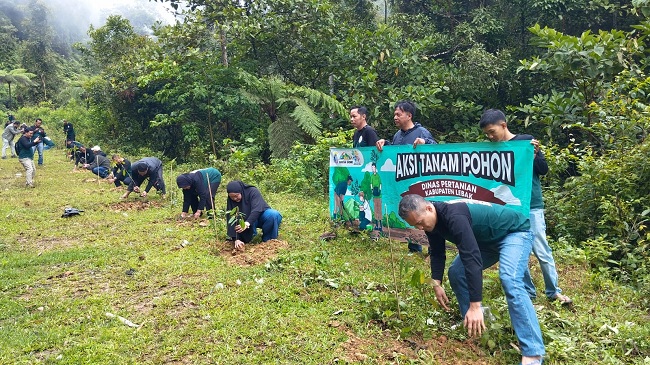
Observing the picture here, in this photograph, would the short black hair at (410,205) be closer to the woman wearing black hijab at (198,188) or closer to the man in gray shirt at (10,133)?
the woman wearing black hijab at (198,188)

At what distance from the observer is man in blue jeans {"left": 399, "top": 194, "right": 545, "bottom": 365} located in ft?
9.22

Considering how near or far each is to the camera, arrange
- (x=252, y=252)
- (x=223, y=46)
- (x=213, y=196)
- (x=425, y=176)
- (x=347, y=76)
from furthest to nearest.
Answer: (x=223, y=46), (x=347, y=76), (x=213, y=196), (x=252, y=252), (x=425, y=176)

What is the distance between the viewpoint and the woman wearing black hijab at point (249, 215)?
550 cm

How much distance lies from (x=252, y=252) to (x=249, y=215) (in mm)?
489

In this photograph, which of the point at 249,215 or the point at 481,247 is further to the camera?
the point at 249,215

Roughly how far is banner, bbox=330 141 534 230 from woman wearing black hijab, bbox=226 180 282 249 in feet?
3.01

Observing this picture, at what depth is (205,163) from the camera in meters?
12.8

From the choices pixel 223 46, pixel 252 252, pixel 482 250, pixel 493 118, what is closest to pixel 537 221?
pixel 482 250

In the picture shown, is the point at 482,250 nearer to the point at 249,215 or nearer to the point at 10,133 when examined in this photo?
the point at 249,215

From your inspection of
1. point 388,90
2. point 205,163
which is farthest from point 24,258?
point 388,90

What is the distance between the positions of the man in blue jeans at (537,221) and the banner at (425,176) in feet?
0.29

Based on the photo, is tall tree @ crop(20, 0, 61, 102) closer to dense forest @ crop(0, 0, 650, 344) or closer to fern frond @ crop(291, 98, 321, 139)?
dense forest @ crop(0, 0, 650, 344)

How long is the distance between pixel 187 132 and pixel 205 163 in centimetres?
130

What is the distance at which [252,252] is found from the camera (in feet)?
17.6
